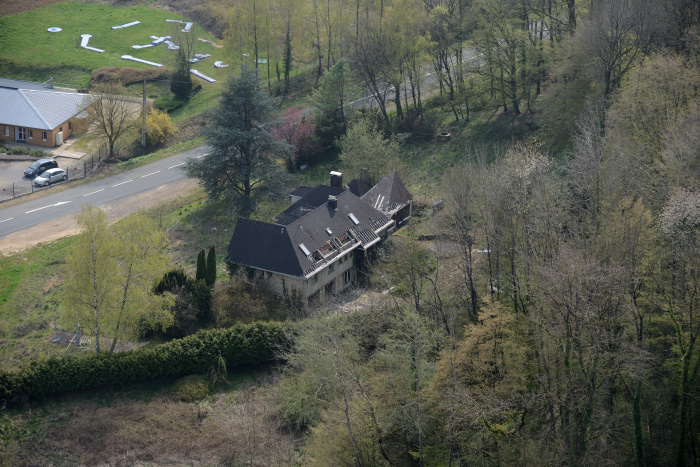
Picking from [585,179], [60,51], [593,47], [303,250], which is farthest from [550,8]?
[60,51]

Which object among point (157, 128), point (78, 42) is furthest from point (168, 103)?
point (78, 42)

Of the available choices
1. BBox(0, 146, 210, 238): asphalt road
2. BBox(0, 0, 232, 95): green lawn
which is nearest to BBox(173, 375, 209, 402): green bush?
BBox(0, 146, 210, 238): asphalt road

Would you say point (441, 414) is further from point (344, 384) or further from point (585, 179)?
point (585, 179)

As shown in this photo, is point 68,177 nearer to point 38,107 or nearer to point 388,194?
point 38,107

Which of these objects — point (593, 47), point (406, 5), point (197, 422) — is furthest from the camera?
point (406, 5)

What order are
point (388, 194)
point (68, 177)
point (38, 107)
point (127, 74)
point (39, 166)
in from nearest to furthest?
point (388, 194) < point (68, 177) < point (39, 166) < point (38, 107) < point (127, 74)

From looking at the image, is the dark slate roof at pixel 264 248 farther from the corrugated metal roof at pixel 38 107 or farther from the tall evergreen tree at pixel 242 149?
the corrugated metal roof at pixel 38 107
